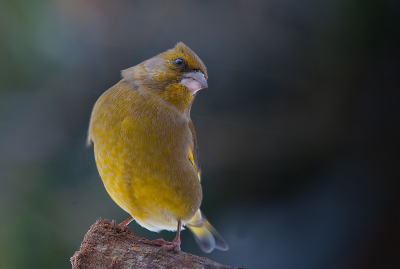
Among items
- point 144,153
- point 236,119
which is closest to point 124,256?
point 144,153

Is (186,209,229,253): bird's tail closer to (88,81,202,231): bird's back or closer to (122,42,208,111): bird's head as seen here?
(88,81,202,231): bird's back

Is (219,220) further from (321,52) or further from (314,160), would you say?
(321,52)

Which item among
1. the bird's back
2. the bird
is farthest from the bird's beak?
the bird's back

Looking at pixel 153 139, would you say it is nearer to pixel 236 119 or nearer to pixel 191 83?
pixel 191 83

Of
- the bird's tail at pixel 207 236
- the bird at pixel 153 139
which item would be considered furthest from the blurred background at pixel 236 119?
the bird at pixel 153 139

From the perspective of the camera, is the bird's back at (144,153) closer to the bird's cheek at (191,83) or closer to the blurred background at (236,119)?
the bird's cheek at (191,83)
